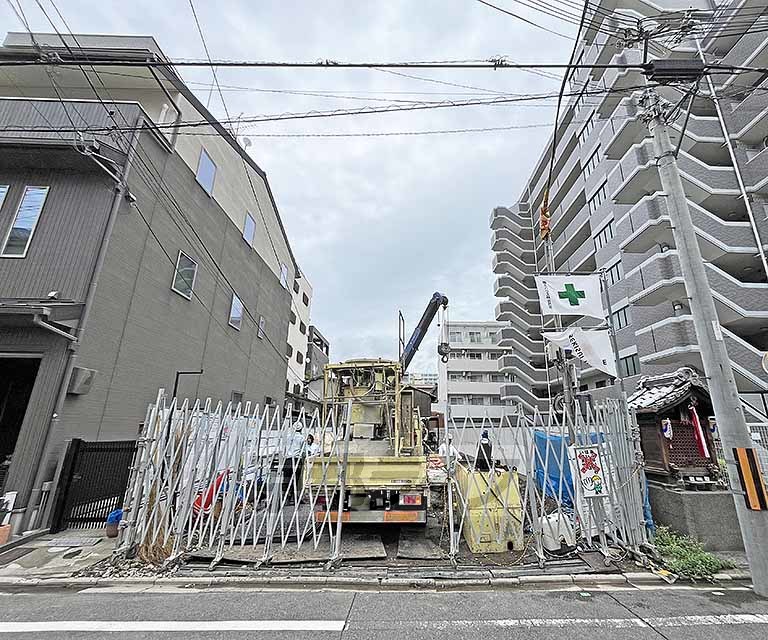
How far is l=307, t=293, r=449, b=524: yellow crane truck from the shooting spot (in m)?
6.39

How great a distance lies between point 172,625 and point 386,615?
2.20 meters

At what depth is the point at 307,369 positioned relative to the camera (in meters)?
36.4

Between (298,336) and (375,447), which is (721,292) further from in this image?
(298,336)

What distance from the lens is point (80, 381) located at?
8.10 m

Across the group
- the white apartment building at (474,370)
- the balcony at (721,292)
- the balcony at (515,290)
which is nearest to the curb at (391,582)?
the balcony at (721,292)

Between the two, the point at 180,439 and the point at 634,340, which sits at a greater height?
the point at 634,340

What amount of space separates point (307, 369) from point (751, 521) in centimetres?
3423

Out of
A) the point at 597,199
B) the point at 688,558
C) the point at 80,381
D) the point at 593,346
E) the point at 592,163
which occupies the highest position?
the point at 592,163

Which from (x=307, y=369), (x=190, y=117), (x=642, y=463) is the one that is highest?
(x=190, y=117)

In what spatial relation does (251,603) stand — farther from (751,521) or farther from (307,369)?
(307,369)

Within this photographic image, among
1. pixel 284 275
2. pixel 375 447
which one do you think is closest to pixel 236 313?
pixel 284 275

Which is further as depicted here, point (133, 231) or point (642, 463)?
point (133, 231)

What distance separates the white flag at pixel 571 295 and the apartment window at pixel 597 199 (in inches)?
823

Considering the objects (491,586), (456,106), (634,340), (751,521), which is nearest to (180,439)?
(491,586)
